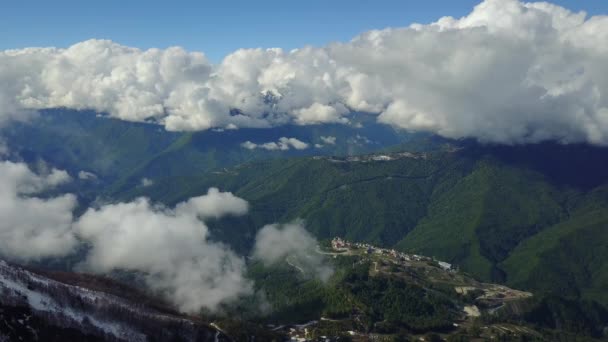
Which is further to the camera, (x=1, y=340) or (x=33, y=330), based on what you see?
(x=33, y=330)

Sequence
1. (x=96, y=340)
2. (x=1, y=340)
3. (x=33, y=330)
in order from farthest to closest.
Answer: (x=96, y=340)
(x=33, y=330)
(x=1, y=340)

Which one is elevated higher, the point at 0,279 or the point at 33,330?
the point at 0,279

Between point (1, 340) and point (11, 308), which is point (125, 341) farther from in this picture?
point (1, 340)

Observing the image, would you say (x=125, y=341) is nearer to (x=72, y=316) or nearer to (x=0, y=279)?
(x=72, y=316)

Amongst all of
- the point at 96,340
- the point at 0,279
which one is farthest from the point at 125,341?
the point at 0,279

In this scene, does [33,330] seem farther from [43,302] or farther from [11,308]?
[43,302]

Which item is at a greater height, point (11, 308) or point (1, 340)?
point (11, 308)

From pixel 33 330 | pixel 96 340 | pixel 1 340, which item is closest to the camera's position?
pixel 1 340

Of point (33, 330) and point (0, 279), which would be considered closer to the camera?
point (33, 330)

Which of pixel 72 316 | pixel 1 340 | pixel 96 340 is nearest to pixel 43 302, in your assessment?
pixel 72 316
